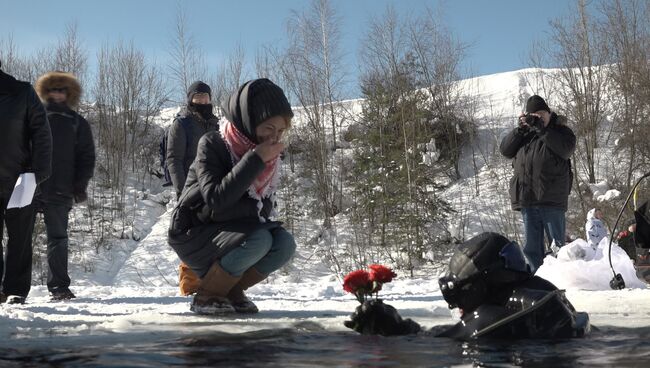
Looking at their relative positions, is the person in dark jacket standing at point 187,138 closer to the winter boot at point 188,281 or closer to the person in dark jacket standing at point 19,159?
the winter boot at point 188,281

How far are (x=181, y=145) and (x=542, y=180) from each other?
3254 mm

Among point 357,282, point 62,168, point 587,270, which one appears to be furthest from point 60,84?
point 587,270

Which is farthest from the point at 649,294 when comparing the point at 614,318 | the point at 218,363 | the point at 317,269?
the point at 317,269

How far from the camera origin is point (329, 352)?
8.98 feet

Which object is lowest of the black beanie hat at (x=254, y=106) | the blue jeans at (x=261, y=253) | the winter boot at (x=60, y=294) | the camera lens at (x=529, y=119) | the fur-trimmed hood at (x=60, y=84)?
→ the winter boot at (x=60, y=294)

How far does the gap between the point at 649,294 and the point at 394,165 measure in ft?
40.1

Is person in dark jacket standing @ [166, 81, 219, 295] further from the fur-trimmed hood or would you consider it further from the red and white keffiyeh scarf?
the red and white keffiyeh scarf

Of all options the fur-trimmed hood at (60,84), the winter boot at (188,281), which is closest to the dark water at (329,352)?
the winter boot at (188,281)

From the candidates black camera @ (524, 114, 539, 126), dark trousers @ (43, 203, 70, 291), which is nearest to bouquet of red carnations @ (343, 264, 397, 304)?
black camera @ (524, 114, 539, 126)

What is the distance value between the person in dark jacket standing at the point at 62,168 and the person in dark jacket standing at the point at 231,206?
237cm

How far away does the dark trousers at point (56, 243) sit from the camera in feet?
Answer: 19.6

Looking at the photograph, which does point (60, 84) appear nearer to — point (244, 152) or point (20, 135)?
point (20, 135)

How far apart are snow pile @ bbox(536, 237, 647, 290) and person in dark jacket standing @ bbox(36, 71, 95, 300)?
4.47 meters

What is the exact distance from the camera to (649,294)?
490 centimetres
